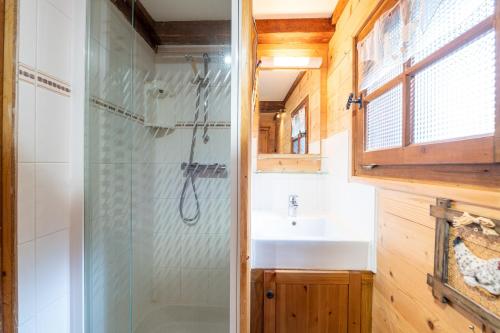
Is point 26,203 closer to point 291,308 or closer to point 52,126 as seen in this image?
point 52,126

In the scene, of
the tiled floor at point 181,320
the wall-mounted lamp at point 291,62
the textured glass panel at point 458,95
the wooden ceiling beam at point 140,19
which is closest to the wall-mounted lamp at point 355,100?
the textured glass panel at point 458,95

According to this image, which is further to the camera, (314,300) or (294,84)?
(294,84)

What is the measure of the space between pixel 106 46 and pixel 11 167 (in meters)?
0.71

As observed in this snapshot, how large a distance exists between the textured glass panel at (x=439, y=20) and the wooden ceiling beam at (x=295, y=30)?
96 cm

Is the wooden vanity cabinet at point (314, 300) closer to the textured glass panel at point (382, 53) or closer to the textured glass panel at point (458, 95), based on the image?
the textured glass panel at point (458, 95)

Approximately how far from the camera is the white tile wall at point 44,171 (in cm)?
66

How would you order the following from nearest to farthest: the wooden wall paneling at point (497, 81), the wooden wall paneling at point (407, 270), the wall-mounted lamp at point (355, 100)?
the wooden wall paneling at point (497, 81) < the wooden wall paneling at point (407, 270) < the wall-mounted lamp at point (355, 100)

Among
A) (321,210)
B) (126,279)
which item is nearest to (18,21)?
(126,279)

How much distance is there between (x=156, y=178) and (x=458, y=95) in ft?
4.57

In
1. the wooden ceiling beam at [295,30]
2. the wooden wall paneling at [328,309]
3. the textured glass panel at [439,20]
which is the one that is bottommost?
the wooden wall paneling at [328,309]

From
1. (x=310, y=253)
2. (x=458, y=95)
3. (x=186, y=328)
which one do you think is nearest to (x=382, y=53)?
(x=458, y=95)

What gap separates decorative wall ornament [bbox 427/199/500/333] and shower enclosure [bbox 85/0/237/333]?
762 mm

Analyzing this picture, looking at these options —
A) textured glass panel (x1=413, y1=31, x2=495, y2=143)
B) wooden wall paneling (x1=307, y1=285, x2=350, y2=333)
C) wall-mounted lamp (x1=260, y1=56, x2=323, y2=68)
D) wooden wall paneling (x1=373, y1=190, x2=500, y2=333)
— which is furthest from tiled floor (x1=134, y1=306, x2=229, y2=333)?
wall-mounted lamp (x1=260, y1=56, x2=323, y2=68)

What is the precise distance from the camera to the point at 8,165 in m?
0.63
